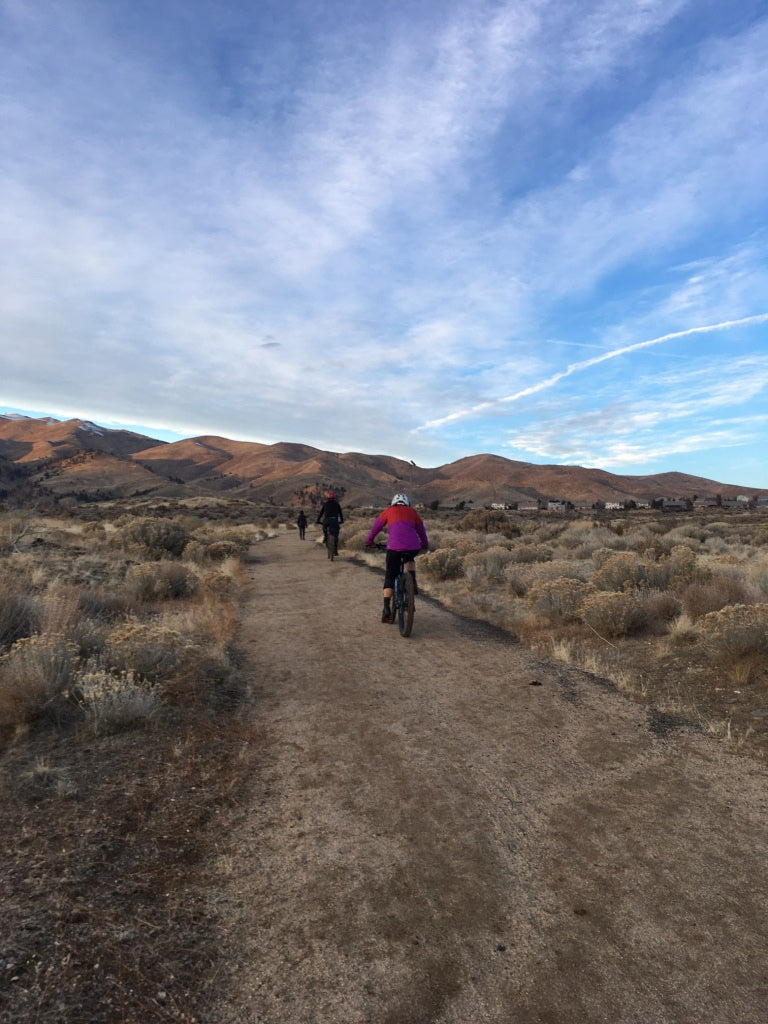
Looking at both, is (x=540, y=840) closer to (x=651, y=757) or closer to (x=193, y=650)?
(x=651, y=757)

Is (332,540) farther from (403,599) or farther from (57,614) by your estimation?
(57,614)

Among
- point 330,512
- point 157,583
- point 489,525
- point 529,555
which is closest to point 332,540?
point 330,512

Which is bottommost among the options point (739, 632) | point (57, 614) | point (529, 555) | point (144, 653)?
point (144, 653)

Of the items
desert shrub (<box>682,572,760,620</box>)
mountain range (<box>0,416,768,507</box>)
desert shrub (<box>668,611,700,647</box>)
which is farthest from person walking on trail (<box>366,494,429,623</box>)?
mountain range (<box>0,416,768,507</box>)

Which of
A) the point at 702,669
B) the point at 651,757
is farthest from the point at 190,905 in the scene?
the point at 702,669

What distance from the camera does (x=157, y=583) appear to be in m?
11.9

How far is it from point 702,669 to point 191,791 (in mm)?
5923

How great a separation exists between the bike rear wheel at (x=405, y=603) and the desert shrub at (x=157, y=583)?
5.53 m

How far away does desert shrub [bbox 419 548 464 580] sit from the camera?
49.4ft

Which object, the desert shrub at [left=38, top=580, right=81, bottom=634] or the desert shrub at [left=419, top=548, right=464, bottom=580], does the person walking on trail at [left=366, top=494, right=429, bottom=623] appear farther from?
the desert shrub at [left=419, top=548, right=464, bottom=580]

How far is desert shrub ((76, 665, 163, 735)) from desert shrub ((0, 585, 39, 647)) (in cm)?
219

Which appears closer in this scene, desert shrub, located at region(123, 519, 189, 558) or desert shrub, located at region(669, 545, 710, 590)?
desert shrub, located at region(669, 545, 710, 590)

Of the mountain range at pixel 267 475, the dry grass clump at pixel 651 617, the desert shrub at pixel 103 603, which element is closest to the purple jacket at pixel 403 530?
the dry grass clump at pixel 651 617

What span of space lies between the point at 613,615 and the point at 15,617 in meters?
8.34
